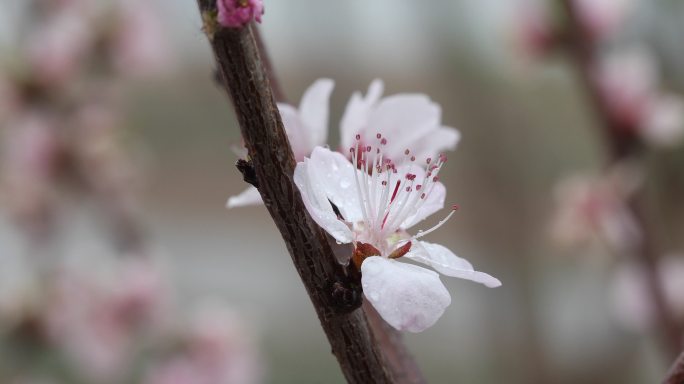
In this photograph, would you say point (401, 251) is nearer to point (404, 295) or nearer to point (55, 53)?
point (404, 295)

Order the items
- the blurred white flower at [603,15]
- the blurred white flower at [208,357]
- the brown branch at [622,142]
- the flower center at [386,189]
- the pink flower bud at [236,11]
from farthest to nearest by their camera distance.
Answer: the blurred white flower at [208,357] → the blurred white flower at [603,15] → the brown branch at [622,142] → the flower center at [386,189] → the pink flower bud at [236,11]

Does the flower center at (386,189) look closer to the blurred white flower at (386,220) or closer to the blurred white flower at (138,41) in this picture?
the blurred white flower at (386,220)

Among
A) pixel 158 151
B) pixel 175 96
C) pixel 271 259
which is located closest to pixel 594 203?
pixel 271 259

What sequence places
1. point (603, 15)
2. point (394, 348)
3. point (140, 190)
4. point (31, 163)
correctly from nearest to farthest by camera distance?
point (394, 348), point (603, 15), point (31, 163), point (140, 190)

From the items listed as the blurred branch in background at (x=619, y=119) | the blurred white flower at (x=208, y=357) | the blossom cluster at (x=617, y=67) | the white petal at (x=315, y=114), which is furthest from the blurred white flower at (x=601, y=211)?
the white petal at (x=315, y=114)

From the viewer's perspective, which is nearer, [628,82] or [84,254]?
[628,82]

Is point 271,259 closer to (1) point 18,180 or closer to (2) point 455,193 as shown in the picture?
(2) point 455,193

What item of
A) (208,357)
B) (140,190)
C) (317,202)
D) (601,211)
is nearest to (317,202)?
(317,202)
